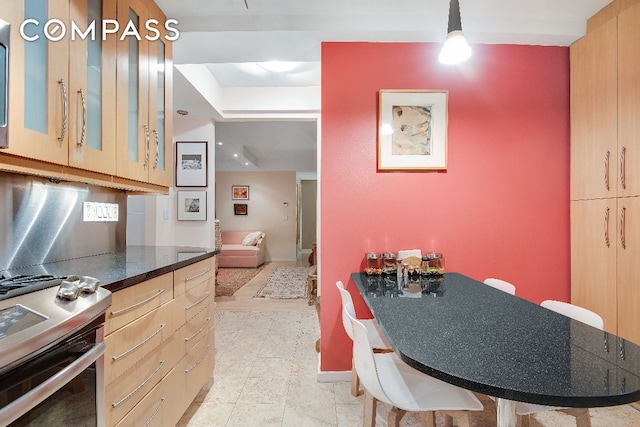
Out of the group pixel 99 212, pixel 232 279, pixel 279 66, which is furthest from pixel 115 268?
pixel 232 279

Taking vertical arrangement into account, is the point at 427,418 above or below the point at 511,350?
below

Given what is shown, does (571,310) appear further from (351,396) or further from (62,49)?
(62,49)

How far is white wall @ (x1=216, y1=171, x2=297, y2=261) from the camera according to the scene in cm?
845

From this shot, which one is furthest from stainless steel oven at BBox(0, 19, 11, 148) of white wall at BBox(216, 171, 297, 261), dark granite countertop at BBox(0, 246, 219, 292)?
white wall at BBox(216, 171, 297, 261)

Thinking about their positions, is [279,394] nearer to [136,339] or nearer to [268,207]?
[136,339]

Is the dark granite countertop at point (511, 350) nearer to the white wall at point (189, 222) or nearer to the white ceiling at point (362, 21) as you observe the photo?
the white ceiling at point (362, 21)

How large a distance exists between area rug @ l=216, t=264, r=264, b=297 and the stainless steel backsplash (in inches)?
115

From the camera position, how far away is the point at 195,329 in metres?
1.85

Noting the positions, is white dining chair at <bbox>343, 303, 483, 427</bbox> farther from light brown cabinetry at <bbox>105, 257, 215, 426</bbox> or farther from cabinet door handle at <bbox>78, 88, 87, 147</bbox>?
cabinet door handle at <bbox>78, 88, 87, 147</bbox>

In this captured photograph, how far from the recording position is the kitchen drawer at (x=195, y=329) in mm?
1699

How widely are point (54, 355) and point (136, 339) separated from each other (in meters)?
0.45

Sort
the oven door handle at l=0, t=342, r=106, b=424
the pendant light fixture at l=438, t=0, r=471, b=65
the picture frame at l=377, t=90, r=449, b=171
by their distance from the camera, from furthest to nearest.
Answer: the picture frame at l=377, t=90, r=449, b=171
the pendant light fixture at l=438, t=0, r=471, b=65
the oven door handle at l=0, t=342, r=106, b=424

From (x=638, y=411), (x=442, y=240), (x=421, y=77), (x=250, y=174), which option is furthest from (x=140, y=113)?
(x=250, y=174)

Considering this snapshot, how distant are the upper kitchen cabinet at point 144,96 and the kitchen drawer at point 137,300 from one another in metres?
0.68
